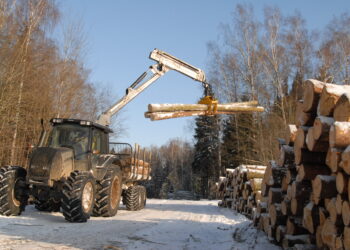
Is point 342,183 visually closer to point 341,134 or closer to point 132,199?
point 341,134

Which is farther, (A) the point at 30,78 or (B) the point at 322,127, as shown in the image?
(A) the point at 30,78

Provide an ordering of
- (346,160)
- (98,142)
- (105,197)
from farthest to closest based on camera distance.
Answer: (98,142)
(105,197)
(346,160)

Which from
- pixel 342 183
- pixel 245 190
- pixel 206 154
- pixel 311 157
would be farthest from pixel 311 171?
pixel 206 154

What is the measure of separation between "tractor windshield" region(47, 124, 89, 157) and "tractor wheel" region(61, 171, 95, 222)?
55.2 inches

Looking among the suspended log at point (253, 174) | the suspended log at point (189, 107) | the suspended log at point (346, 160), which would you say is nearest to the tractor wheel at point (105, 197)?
the suspended log at point (189, 107)

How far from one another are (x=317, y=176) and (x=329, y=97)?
1.07 meters

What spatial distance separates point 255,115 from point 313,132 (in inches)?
838

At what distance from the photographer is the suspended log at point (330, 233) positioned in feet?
15.5

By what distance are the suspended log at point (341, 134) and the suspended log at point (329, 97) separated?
0.50 m

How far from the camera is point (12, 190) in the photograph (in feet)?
29.6

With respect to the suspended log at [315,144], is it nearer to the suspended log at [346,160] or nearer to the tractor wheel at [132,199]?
the suspended log at [346,160]

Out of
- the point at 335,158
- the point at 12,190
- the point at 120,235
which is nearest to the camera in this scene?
the point at 335,158

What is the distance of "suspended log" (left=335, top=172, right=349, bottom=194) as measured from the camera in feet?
15.0

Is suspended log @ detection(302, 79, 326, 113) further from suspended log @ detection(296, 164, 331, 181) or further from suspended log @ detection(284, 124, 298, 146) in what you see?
suspended log @ detection(284, 124, 298, 146)
